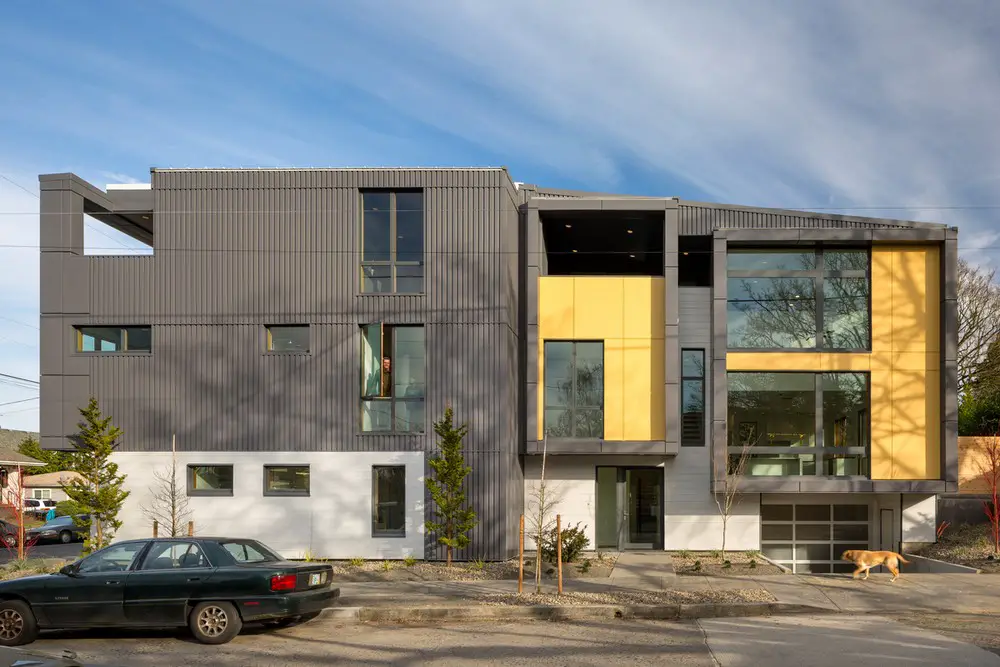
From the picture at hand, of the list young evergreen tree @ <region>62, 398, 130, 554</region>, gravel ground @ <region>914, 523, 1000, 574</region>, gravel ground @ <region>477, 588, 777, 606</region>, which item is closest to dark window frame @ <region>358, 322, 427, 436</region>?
young evergreen tree @ <region>62, 398, 130, 554</region>

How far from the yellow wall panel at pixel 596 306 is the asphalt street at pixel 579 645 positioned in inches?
349

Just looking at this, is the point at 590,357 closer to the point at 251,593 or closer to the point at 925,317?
the point at 925,317

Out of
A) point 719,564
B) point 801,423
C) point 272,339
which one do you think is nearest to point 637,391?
A: point 801,423

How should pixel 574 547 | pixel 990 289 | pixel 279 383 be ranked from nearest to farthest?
pixel 574 547
pixel 279 383
pixel 990 289

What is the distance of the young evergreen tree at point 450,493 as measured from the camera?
61.9 feet

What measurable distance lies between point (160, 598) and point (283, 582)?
1683mm

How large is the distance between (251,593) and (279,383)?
8.95 metres

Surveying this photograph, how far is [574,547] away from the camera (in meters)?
18.6

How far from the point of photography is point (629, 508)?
2191 cm

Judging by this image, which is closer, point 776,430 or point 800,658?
point 800,658

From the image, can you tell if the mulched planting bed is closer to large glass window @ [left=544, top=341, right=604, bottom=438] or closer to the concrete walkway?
the concrete walkway

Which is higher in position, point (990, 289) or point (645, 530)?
point (990, 289)

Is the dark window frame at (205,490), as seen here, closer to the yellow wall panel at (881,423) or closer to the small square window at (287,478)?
the small square window at (287,478)

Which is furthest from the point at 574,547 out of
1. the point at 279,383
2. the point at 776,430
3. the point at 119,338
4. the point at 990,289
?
the point at 990,289
